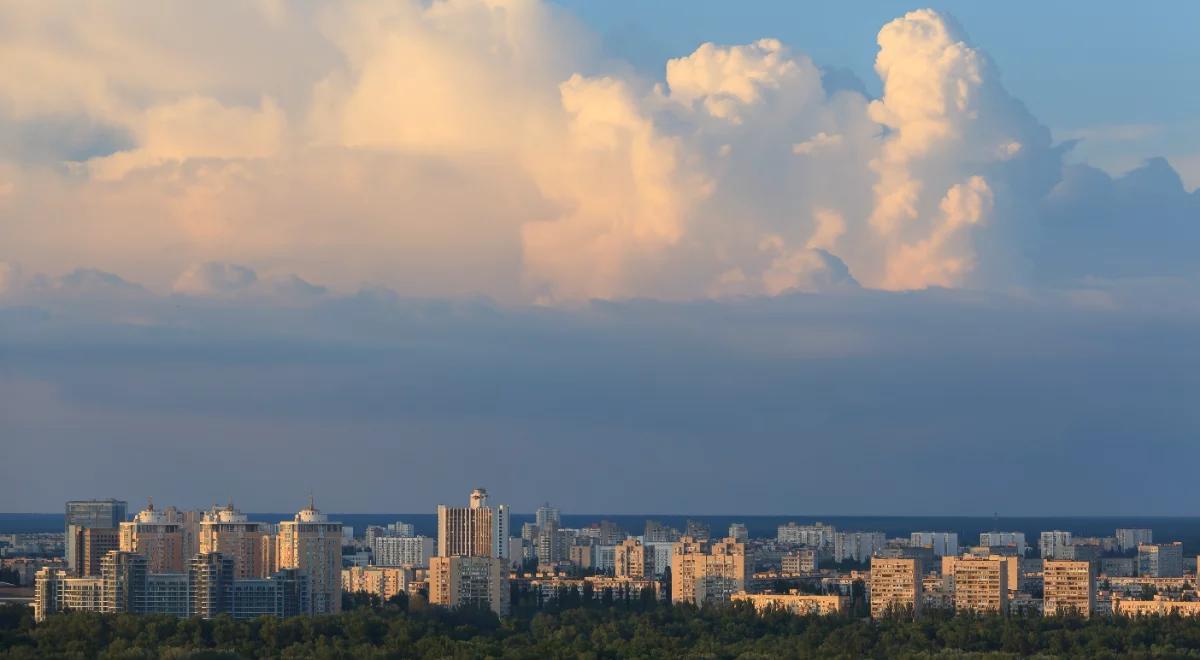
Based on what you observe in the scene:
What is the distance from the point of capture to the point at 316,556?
4969cm

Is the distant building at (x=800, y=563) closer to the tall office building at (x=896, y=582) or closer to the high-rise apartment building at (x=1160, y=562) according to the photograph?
the high-rise apartment building at (x=1160, y=562)

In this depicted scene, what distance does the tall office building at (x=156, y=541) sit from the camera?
51.0 meters

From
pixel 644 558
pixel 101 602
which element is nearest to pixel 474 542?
pixel 644 558

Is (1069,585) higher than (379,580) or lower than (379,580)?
higher

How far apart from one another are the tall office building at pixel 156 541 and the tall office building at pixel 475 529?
556 inches

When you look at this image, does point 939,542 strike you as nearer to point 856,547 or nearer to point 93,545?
point 856,547

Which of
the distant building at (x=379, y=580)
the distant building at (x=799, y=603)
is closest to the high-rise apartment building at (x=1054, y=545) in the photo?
the distant building at (x=799, y=603)

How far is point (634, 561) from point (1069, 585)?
20.3 metres

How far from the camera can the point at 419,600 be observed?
46.8 m

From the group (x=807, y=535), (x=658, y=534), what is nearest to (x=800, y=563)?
(x=658, y=534)

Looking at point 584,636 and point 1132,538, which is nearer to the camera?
point 584,636

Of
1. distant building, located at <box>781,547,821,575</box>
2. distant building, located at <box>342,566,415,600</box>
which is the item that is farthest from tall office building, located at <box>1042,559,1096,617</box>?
distant building, located at <box>781,547,821,575</box>

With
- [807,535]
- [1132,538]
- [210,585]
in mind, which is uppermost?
[210,585]

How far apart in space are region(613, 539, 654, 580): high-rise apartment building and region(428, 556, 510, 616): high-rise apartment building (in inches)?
625
